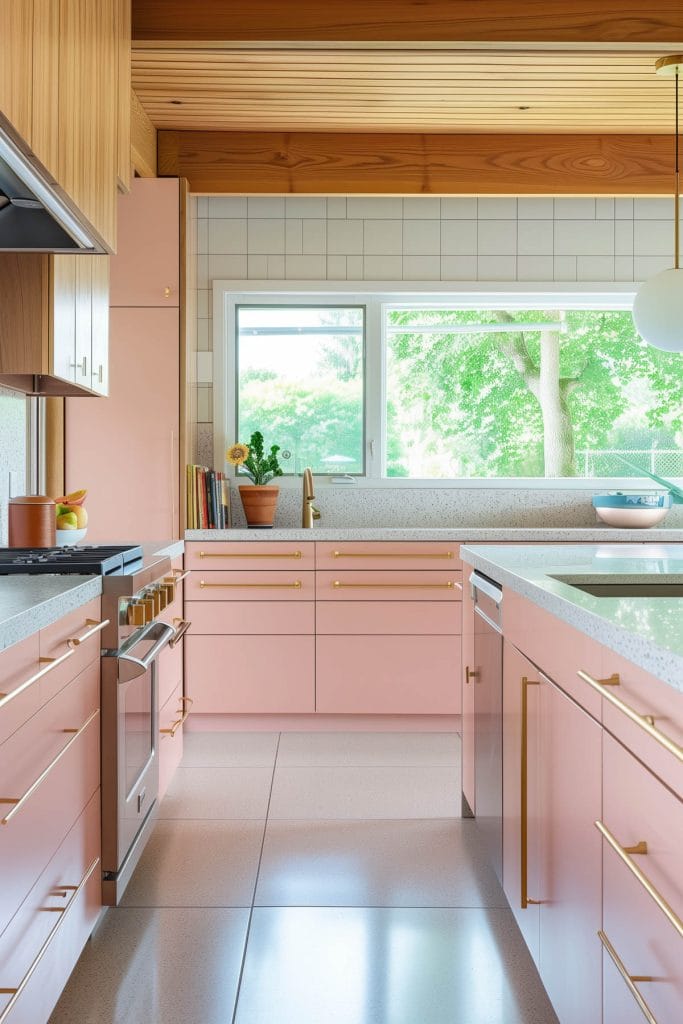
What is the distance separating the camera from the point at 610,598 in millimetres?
1605

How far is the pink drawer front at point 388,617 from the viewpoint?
159 inches

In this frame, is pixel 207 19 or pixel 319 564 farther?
pixel 319 564

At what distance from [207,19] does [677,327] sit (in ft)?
6.29

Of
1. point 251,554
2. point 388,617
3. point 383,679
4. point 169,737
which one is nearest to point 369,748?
point 383,679

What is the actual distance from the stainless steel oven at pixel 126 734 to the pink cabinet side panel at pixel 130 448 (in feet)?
5.12

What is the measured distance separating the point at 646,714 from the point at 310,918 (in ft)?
4.76

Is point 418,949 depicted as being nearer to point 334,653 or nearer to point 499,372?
point 334,653

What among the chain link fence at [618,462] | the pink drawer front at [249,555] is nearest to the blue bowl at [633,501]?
the chain link fence at [618,462]

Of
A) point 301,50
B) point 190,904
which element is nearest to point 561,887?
A: point 190,904

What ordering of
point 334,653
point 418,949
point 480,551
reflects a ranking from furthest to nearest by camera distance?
point 334,653, point 480,551, point 418,949

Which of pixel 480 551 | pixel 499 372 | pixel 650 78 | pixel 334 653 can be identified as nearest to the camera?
pixel 480 551

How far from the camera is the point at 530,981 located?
77.7 inches

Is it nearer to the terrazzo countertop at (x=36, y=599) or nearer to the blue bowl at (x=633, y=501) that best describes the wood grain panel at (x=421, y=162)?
the blue bowl at (x=633, y=501)

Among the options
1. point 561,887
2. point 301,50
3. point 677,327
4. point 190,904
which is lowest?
point 190,904
